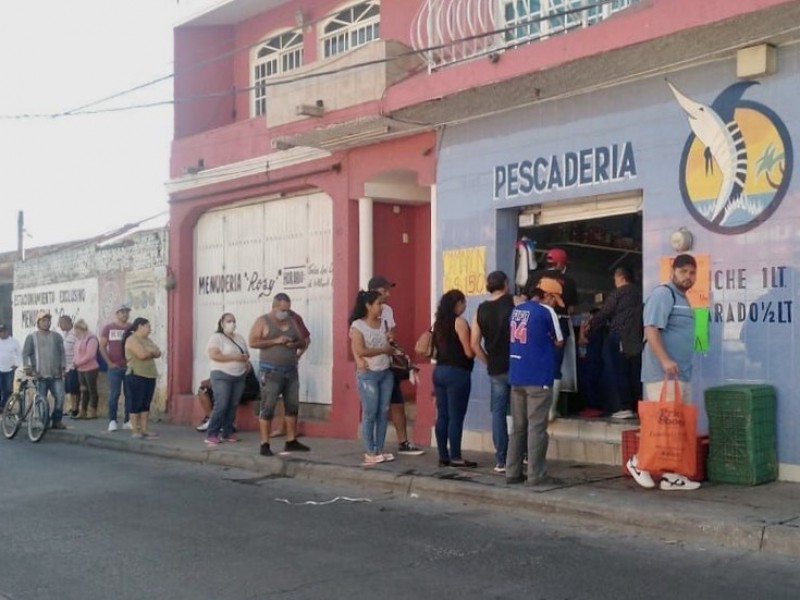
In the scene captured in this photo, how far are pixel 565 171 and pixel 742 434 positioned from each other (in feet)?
11.3

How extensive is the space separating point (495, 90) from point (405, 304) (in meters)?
4.16

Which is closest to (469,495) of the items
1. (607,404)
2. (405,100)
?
(607,404)

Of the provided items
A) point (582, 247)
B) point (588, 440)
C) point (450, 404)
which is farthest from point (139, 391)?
point (588, 440)

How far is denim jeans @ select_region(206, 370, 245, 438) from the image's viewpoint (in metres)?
12.7

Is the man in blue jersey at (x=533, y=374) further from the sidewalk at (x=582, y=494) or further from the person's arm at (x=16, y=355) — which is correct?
the person's arm at (x=16, y=355)

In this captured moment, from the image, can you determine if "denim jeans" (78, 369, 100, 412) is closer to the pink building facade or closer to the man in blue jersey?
the pink building facade

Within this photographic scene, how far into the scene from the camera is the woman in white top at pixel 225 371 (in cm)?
1259

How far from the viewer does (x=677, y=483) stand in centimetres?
812

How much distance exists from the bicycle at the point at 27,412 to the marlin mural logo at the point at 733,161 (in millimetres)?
9685

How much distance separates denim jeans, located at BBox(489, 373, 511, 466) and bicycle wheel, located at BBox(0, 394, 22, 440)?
27.8ft

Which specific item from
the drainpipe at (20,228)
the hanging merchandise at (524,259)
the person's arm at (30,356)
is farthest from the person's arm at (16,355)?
the drainpipe at (20,228)

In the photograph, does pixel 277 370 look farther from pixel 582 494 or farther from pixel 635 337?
pixel 582 494

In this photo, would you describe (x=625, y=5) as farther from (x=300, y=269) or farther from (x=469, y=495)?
(x=300, y=269)

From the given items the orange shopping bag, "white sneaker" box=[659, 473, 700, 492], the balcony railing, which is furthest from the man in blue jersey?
the balcony railing
